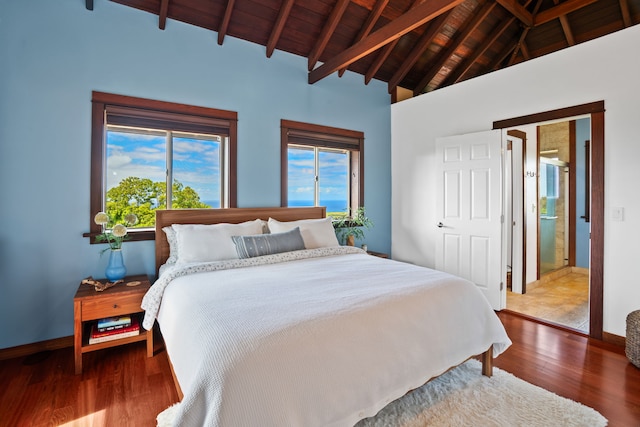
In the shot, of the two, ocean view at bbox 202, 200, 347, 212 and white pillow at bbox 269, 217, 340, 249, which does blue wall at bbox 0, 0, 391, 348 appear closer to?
white pillow at bbox 269, 217, 340, 249

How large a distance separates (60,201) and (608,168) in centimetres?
477

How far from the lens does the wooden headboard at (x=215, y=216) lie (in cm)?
292

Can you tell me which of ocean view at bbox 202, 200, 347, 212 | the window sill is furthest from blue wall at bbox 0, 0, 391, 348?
ocean view at bbox 202, 200, 347, 212

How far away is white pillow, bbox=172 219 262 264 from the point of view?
2592 millimetres

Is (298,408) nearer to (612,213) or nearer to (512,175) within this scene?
(612,213)

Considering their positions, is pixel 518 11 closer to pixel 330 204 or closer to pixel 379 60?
pixel 379 60

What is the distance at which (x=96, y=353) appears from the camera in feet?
8.54

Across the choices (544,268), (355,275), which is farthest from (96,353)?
(544,268)

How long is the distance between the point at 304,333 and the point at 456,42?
4.54m

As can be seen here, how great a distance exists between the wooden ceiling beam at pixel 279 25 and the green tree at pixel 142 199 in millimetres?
1834

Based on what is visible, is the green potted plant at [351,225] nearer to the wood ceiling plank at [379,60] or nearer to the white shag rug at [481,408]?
the wood ceiling plank at [379,60]

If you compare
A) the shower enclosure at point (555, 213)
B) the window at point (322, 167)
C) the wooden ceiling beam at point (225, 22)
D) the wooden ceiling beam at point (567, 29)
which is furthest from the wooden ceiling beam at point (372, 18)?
the shower enclosure at point (555, 213)

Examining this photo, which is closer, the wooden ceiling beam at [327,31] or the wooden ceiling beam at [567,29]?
the wooden ceiling beam at [327,31]

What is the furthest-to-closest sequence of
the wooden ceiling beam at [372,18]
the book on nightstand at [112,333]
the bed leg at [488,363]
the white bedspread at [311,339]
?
the wooden ceiling beam at [372,18]
the book on nightstand at [112,333]
the bed leg at [488,363]
the white bedspread at [311,339]
